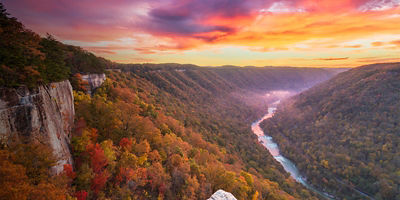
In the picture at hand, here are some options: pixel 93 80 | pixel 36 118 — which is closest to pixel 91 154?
pixel 36 118

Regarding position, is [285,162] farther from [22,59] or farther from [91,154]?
[22,59]

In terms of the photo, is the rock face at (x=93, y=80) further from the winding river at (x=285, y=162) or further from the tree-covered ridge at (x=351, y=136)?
the tree-covered ridge at (x=351, y=136)

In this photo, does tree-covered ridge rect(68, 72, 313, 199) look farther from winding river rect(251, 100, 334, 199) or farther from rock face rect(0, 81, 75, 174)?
winding river rect(251, 100, 334, 199)

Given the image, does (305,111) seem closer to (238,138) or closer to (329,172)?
(329,172)

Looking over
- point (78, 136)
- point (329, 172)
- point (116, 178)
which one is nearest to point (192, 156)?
point (116, 178)

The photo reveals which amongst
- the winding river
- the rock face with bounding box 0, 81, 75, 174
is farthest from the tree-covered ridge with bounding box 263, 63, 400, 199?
the rock face with bounding box 0, 81, 75, 174

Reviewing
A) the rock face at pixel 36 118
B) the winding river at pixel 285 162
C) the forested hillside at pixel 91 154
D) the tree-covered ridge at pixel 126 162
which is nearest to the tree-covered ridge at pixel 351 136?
the winding river at pixel 285 162
